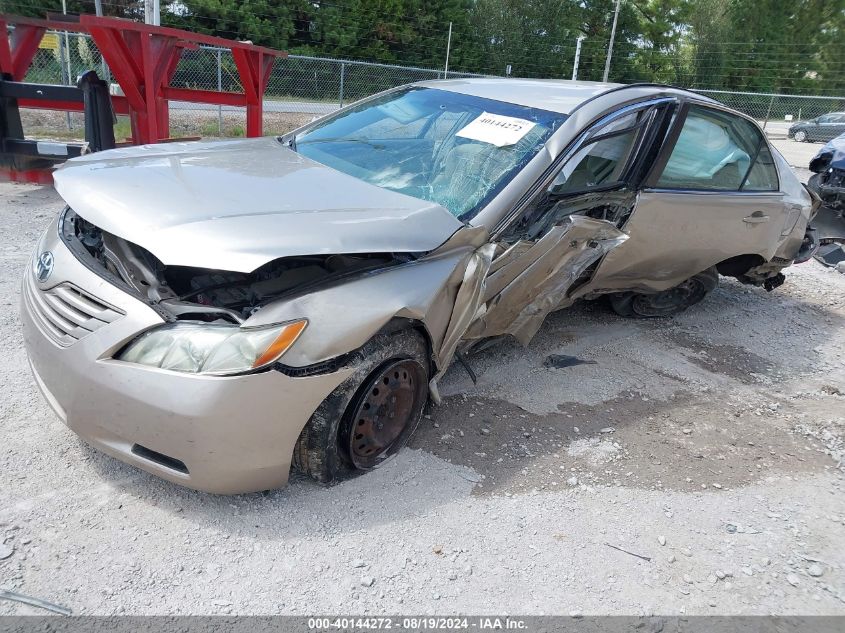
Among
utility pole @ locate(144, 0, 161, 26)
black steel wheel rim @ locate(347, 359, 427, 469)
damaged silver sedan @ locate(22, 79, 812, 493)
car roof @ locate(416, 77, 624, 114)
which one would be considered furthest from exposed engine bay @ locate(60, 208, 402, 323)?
utility pole @ locate(144, 0, 161, 26)

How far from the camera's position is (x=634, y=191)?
3.81m

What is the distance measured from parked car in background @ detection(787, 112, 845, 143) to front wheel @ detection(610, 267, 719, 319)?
65.7 feet

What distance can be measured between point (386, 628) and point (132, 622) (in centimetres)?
80

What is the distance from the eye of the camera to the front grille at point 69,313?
7.75ft

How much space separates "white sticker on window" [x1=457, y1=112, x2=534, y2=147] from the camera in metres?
3.40

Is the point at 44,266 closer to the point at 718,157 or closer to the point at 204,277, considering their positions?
the point at 204,277

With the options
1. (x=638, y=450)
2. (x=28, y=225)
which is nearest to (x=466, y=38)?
(x=28, y=225)

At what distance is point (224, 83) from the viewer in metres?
17.9

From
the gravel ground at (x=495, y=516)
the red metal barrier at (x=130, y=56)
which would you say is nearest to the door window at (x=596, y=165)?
the gravel ground at (x=495, y=516)

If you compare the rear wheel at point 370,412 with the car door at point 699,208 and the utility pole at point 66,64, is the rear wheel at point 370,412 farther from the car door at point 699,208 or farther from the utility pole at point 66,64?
the utility pole at point 66,64

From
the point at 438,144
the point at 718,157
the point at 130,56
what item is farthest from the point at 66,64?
the point at 718,157

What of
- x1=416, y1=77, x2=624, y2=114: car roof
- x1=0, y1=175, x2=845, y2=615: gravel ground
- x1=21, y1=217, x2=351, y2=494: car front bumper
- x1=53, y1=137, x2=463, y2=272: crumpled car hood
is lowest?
x1=0, y1=175, x2=845, y2=615: gravel ground

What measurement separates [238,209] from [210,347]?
0.62 metres

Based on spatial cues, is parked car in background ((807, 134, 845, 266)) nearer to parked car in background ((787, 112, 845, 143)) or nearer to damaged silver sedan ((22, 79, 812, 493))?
damaged silver sedan ((22, 79, 812, 493))
